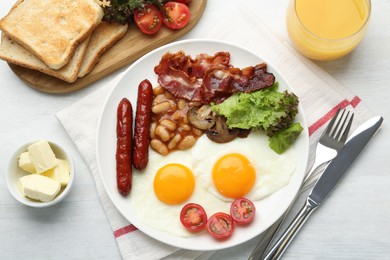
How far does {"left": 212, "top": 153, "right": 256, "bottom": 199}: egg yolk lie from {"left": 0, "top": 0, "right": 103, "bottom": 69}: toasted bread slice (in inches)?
57.5

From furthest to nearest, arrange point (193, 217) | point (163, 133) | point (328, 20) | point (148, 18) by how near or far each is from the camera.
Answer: point (148, 18) → point (328, 20) → point (163, 133) → point (193, 217)

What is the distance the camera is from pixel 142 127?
12.6 feet

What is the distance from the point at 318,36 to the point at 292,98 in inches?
19.8

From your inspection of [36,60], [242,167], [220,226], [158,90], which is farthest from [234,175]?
[36,60]

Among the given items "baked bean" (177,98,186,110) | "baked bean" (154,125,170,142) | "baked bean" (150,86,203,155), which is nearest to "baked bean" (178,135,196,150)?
"baked bean" (150,86,203,155)

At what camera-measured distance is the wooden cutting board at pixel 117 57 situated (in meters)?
4.16

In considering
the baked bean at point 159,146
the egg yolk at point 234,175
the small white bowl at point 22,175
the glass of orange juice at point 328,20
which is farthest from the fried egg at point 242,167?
the small white bowl at point 22,175

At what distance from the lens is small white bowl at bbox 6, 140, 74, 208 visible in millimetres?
3852

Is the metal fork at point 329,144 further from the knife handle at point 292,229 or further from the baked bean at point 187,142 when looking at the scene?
the baked bean at point 187,142

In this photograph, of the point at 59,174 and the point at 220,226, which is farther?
the point at 59,174

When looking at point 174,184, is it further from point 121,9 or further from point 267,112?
point 121,9

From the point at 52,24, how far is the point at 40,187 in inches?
51.2

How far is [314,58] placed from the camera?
4.13 m

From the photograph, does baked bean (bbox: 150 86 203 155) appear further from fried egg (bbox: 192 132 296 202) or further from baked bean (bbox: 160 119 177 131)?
fried egg (bbox: 192 132 296 202)
